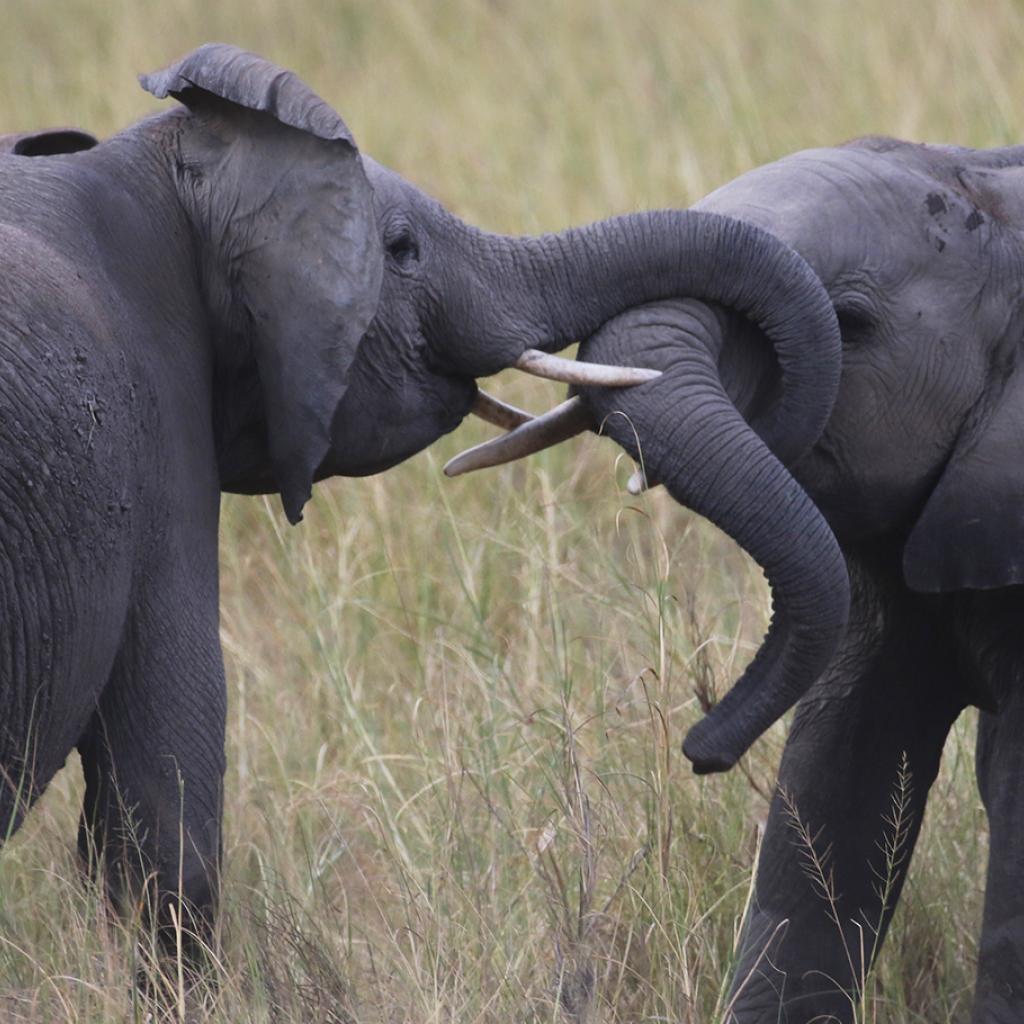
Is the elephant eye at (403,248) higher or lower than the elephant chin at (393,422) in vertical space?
higher

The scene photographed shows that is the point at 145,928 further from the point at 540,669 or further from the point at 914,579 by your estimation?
the point at 540,669

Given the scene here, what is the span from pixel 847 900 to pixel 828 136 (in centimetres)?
369

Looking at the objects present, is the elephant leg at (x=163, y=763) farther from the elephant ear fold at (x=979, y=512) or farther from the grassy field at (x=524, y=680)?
the elephant ear fold at (x=979, y=512)

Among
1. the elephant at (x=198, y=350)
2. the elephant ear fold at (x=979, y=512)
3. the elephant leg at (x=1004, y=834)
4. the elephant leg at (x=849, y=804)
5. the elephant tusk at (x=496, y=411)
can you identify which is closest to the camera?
the elephant at (x=198, y=350)

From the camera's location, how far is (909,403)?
3121mm

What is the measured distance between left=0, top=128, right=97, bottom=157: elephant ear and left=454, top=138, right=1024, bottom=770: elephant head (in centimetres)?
76

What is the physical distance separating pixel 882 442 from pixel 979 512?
6.8 inches

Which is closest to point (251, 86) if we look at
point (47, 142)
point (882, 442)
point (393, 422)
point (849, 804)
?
Answer: point (47, 142)

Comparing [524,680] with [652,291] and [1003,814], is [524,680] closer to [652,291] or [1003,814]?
[1003,814]

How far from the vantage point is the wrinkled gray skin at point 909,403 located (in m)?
2.94

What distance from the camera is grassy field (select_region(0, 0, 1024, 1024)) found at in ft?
10.6

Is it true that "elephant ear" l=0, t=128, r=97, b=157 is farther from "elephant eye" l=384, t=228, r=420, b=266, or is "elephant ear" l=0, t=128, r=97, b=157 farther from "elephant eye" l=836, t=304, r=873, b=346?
"elephant eye" l=836, t=304, r=873, b=346

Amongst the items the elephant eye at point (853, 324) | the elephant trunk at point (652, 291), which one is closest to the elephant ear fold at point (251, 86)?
the elephant trunk at point (652, 291)

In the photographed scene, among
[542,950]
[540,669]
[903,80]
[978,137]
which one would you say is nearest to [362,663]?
[540,669]
